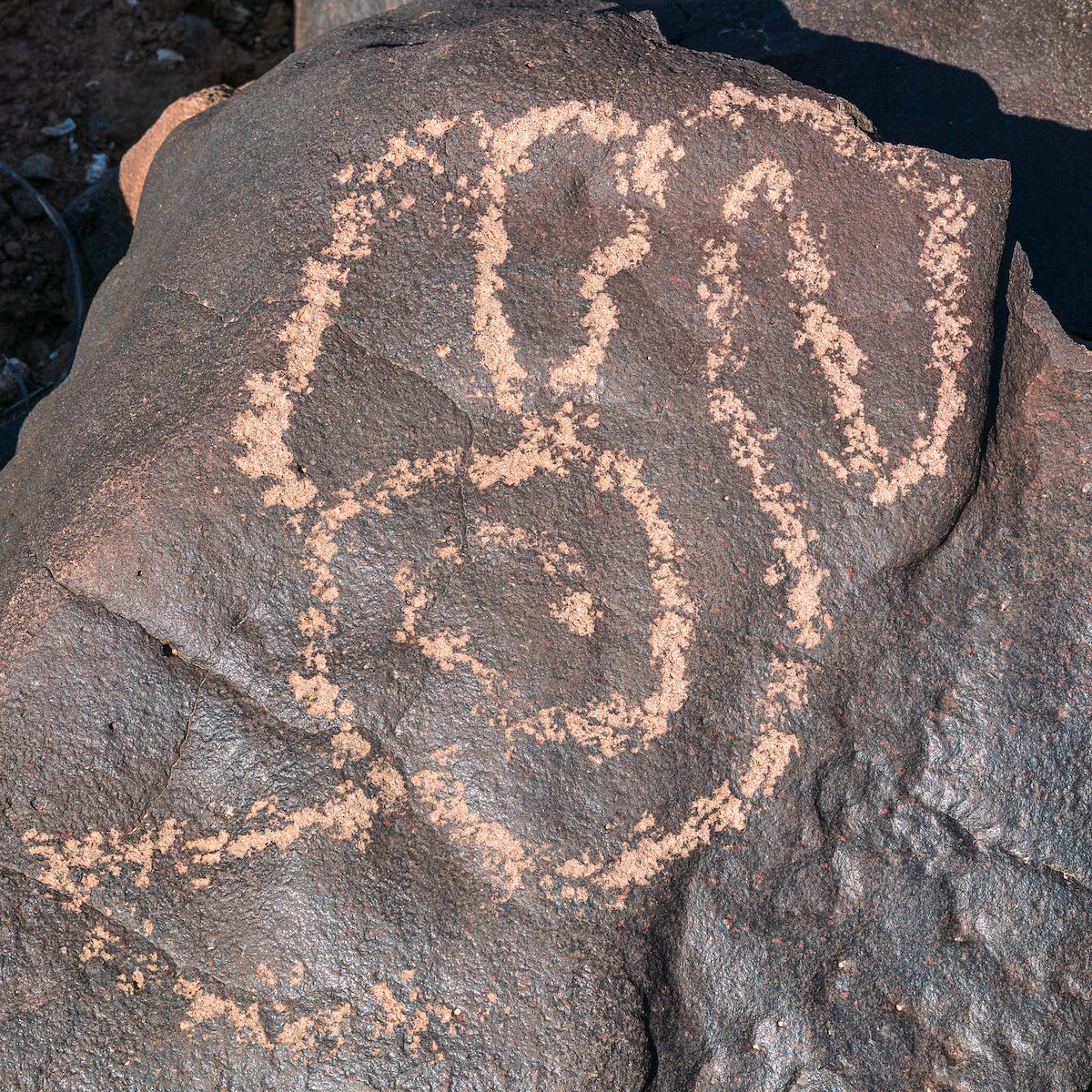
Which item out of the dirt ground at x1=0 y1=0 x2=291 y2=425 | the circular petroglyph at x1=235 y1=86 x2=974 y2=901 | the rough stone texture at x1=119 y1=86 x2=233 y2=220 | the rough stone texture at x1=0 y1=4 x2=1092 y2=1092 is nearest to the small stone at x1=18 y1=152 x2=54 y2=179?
the dirt ground at x1=0 y1=0 x2=291 y2=425

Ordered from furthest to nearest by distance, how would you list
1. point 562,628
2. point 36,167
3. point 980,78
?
point 36,167, point 980,78, point 562,628

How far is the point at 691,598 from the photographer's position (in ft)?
4.15

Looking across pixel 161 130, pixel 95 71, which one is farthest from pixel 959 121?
pixel 95 71

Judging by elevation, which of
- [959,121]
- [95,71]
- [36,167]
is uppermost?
[959,121]

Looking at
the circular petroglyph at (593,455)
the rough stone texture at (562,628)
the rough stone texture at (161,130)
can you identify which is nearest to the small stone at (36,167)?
the rough stone texture at (161,130)

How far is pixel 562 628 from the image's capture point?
125 cm

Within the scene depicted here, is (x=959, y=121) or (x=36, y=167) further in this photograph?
(x=36, y=167)

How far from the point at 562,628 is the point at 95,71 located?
2307mm

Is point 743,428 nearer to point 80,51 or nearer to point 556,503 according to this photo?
point 556,503

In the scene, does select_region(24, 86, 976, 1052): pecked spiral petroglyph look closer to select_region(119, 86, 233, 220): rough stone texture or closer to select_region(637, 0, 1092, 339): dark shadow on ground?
select_region(637, 0, 1092, 339): dark shadow on ground

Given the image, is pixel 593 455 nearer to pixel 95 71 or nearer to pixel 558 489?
pixel 558 489

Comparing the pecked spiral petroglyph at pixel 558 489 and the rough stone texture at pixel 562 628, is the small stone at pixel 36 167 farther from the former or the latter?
the pecked spiral petroglyph at pixel 558 489

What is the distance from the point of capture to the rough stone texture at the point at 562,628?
122 centimetres

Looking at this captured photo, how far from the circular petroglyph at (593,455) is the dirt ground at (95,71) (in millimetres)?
1554
